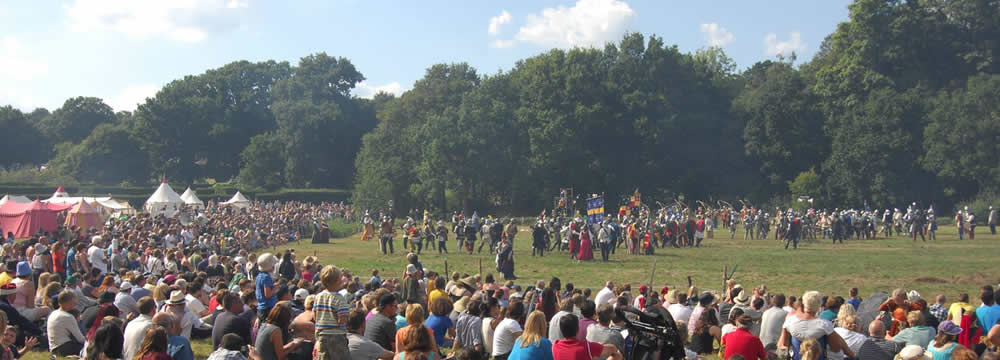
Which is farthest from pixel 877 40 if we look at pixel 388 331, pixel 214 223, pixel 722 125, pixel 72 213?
pixel 388 331

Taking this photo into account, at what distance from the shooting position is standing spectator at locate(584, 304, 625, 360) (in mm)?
8359

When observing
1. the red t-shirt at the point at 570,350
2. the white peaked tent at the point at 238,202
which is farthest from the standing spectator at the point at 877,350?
the white peaked tent at the point at 238,202

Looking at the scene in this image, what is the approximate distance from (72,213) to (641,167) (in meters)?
39.3

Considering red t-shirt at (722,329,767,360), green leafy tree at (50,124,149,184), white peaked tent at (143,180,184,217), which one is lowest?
red t-shirt at (722,329,767,360)

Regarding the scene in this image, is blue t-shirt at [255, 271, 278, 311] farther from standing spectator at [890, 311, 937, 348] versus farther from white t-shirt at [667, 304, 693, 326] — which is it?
standing spectator at [890, 311, 937, 348]

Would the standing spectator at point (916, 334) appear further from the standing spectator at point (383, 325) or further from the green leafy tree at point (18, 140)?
the green leafy tree at point (18, 140)

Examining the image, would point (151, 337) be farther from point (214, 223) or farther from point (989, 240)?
point (989, 240)

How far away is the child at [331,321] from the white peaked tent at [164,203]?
139ft

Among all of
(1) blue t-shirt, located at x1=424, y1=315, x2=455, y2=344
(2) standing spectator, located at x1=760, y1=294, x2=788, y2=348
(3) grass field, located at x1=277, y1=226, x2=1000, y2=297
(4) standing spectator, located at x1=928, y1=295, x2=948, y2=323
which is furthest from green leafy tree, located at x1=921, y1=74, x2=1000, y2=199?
(1) blue t-shirt, located at x1=424, y1=315, x2=455, y2=344

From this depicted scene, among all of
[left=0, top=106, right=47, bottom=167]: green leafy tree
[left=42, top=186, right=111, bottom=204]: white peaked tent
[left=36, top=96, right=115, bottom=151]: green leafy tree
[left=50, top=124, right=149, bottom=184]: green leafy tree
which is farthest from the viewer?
[left=36, top=96, right=115, bottom=151]: green leafy tree

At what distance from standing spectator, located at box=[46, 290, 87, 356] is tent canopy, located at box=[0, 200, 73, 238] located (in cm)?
2504

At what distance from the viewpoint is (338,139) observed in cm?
8488

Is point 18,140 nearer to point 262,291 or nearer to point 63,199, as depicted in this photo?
point 63,199

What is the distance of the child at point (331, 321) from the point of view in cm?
724
